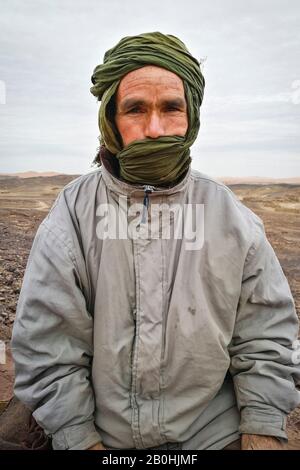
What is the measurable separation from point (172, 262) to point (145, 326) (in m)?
0.28

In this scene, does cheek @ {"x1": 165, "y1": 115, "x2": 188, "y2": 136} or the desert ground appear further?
the desert ground

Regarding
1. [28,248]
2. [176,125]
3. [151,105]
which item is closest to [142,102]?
[151,105]

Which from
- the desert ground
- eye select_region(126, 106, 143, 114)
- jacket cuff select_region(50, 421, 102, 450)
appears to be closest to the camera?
jacket cuff select_region(50, 421, 102, 450)

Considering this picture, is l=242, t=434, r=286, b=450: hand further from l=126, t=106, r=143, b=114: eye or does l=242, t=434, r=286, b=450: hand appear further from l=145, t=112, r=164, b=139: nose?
l=126, t=106, r=143, b=114: eye

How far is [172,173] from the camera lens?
183 centimetres

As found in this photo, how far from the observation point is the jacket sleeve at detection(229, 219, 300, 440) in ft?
5.90

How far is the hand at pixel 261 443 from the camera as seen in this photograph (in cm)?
177

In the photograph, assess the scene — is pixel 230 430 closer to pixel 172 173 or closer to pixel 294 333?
pixel 294 333

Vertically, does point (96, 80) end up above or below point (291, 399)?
above

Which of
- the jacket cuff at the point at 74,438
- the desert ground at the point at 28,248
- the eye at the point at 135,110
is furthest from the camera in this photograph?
the desert ground at the point at 28,248
